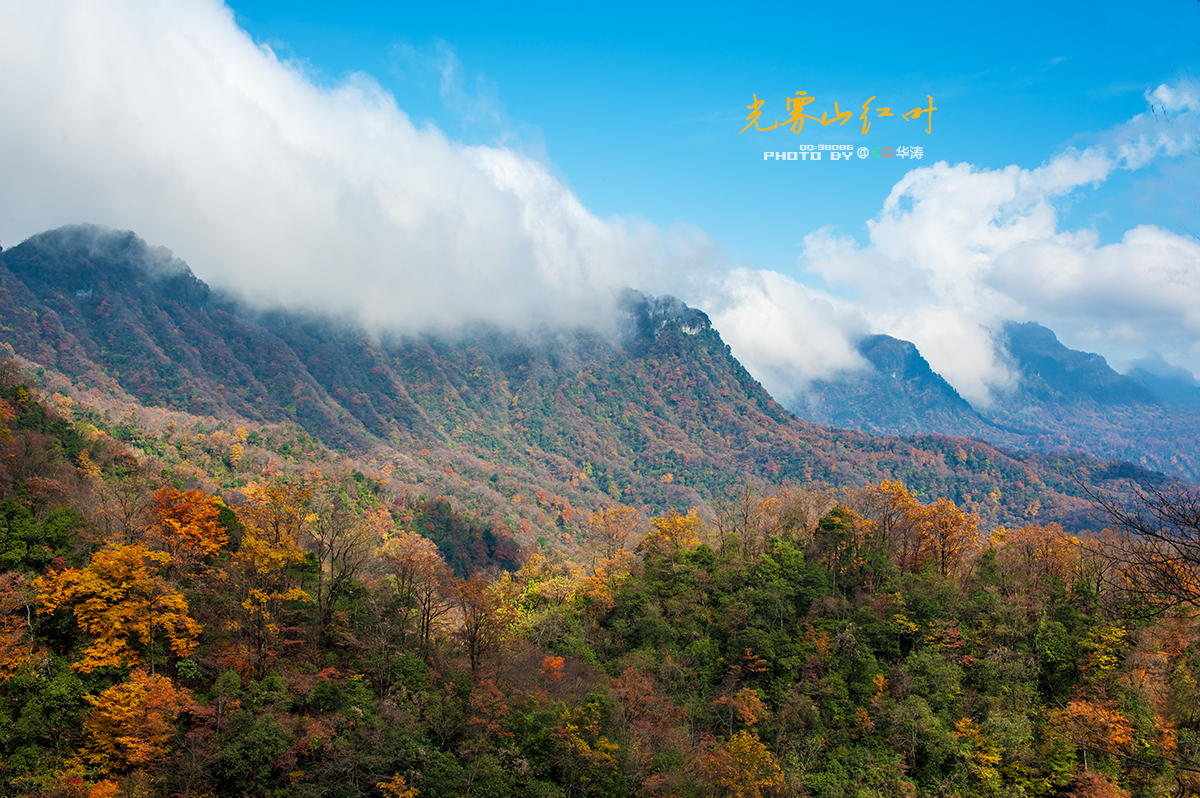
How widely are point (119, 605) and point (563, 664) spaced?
24.8 m

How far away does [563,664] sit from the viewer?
40812 millimetres

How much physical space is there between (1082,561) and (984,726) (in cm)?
1839

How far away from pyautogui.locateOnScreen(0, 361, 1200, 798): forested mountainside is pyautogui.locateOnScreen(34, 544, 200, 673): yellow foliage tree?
0.15m

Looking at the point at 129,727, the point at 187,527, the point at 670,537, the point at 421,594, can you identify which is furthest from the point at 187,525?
the point at 670,537

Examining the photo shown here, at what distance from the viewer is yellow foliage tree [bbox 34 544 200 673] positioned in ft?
102

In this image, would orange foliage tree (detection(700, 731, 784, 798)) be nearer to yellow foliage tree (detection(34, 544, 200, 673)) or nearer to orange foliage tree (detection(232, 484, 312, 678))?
orange foliage tree (detection(232, 484, 312, 678))

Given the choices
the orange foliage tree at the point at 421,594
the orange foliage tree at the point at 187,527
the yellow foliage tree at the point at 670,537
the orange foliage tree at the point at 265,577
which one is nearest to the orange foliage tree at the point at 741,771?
the orange foliage tree at the point at 421,594

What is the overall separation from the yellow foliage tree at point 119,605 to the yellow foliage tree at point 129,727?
2.19 metres

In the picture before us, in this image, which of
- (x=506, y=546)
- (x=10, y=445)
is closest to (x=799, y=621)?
(x=10, y=445)

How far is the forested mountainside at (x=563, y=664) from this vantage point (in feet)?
96.7

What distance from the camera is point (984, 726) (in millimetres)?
37406

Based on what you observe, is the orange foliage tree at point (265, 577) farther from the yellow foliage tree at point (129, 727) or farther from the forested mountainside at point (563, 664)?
the yellow foliage tree at point (129, 727)

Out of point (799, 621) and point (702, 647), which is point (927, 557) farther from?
point (702, 647)

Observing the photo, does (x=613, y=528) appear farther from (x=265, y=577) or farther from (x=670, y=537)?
(x=265, y=577)
